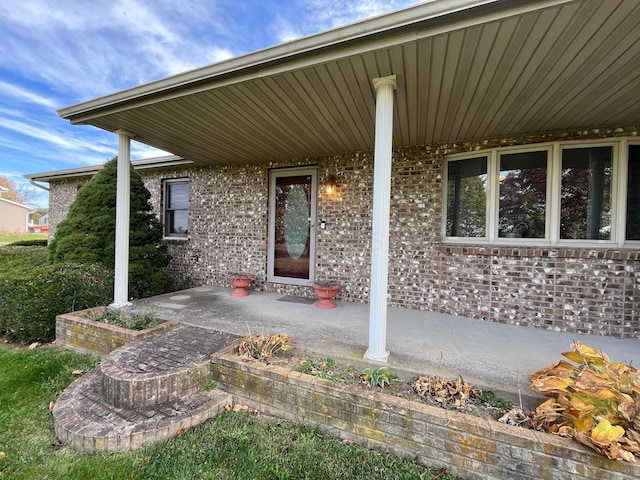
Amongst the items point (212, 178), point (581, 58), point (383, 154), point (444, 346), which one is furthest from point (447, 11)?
point (212, 178)

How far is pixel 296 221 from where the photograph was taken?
5398 mm

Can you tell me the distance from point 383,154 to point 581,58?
5.33ft

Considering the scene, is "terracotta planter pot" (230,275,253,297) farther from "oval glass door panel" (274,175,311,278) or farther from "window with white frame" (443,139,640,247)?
"window with white frame" (443,139,640,247)

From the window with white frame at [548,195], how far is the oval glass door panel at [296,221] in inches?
94.8

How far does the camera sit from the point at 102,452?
1.90 meters

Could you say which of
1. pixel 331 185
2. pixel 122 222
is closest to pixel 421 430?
pixel 331 185

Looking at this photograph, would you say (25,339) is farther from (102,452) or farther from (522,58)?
(522,58)

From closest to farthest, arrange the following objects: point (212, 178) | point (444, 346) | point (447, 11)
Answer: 1. point (447, 11)
2. point (444, 346)
3. point (212, 178)

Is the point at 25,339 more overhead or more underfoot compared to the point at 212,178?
more underfoot

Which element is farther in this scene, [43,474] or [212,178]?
[212,178]

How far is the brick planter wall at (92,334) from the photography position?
3086 millimetres

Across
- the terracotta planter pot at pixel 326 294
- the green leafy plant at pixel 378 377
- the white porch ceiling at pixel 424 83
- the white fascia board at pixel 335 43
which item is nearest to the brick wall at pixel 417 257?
the terracotta planter pot at pixel 326 294

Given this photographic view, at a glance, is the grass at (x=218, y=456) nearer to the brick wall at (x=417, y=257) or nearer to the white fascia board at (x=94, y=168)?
the brick wall at (x=417, y=257)

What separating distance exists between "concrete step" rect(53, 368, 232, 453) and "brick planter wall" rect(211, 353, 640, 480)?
30 centimetres
